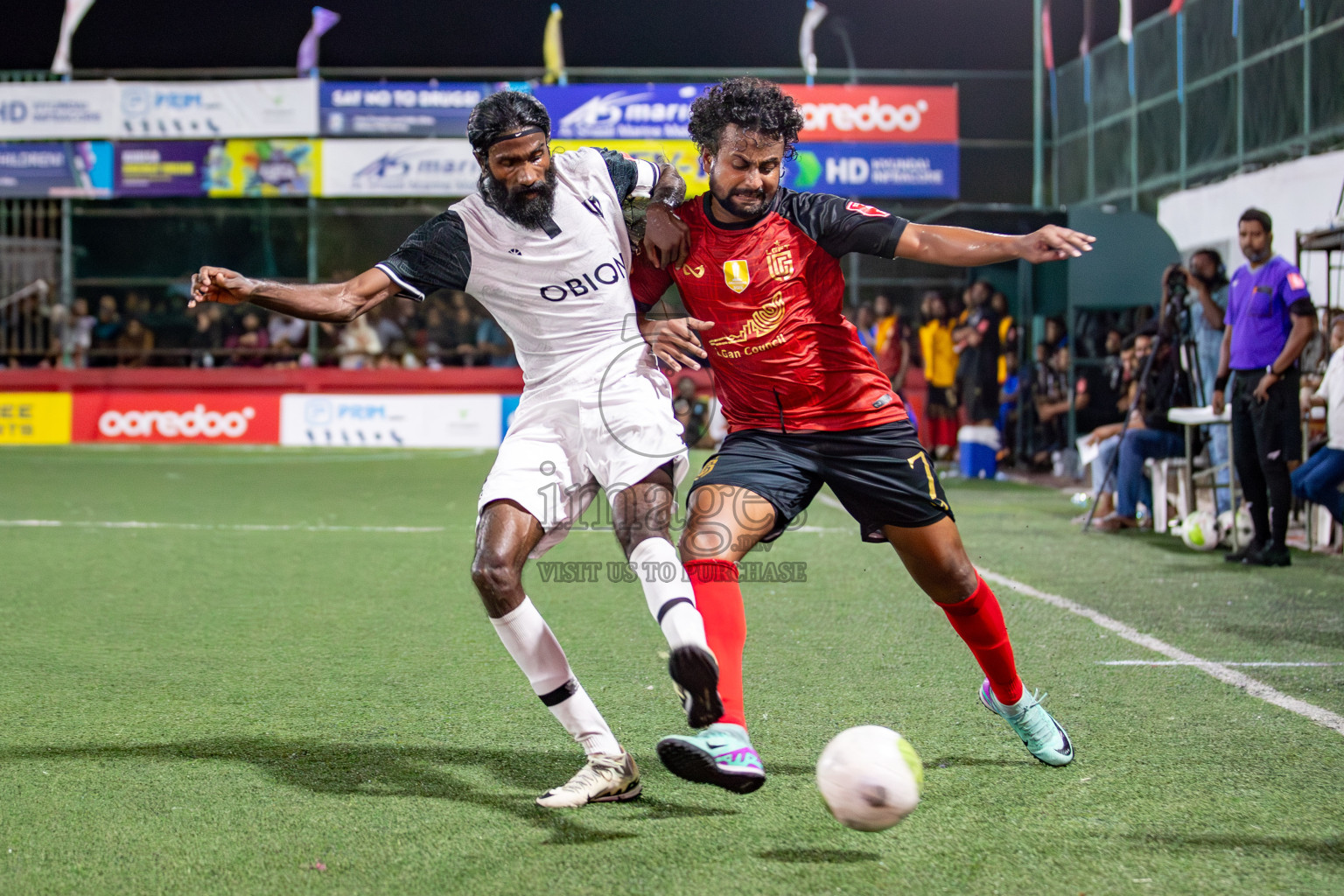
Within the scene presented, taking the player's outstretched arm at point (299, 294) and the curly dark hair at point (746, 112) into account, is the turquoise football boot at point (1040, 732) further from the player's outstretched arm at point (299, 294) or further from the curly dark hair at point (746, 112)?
the player's outstretched arm at point (299, 294)

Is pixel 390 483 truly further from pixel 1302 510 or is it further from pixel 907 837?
pixel 907 837

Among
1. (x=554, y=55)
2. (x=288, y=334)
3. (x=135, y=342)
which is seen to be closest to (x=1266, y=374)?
(x=554, y=55)

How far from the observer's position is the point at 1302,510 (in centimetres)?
973

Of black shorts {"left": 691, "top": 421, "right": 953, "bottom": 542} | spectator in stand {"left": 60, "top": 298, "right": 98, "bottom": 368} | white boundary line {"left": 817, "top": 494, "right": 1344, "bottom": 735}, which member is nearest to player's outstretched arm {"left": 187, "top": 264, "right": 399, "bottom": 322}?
black shorts {"left": 691, "top": 421, "right": 953, "bottom": 542}

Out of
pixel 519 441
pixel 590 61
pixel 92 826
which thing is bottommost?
pixel 92 826

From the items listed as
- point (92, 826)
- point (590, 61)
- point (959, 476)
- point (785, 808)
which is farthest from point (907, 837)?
point (590, 61)

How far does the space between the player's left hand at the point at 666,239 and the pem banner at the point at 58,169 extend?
2099 cm

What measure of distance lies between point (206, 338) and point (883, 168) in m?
12.2

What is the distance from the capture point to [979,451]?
1543 centimetres

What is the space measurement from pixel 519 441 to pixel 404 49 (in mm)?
26960

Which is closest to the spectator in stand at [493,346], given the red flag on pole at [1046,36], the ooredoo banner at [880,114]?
the ooredoo banner at [880,114]

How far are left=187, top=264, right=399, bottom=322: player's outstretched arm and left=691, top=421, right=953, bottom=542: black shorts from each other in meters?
1.08

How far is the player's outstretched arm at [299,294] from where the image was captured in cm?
346

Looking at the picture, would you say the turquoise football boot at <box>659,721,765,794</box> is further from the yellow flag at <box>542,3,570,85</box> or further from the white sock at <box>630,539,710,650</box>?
the yellow flag at <box>542,3,570,85</box>
